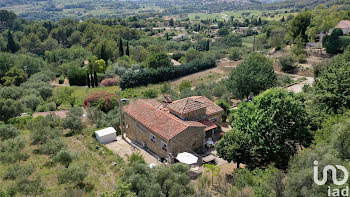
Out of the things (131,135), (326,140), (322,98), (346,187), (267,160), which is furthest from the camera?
(131,135)

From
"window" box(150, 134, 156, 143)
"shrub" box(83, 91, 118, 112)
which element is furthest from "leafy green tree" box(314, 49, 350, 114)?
"shrub" box(83, 91, 118, 112)

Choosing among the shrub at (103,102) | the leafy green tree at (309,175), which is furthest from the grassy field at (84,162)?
the leafy green tree at (309,175)

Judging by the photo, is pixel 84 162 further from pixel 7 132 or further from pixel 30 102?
pixel 30 102

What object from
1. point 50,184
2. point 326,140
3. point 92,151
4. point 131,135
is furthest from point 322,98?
point 50,184

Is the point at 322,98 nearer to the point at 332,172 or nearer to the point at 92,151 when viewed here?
the point at 332,172

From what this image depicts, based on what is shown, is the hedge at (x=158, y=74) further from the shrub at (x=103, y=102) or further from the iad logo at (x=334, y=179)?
the iad logo at (x=334, y=179)

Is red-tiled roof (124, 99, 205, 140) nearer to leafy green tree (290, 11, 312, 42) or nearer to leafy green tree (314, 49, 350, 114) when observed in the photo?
leafy green tree (314, 49, 350, 114)
